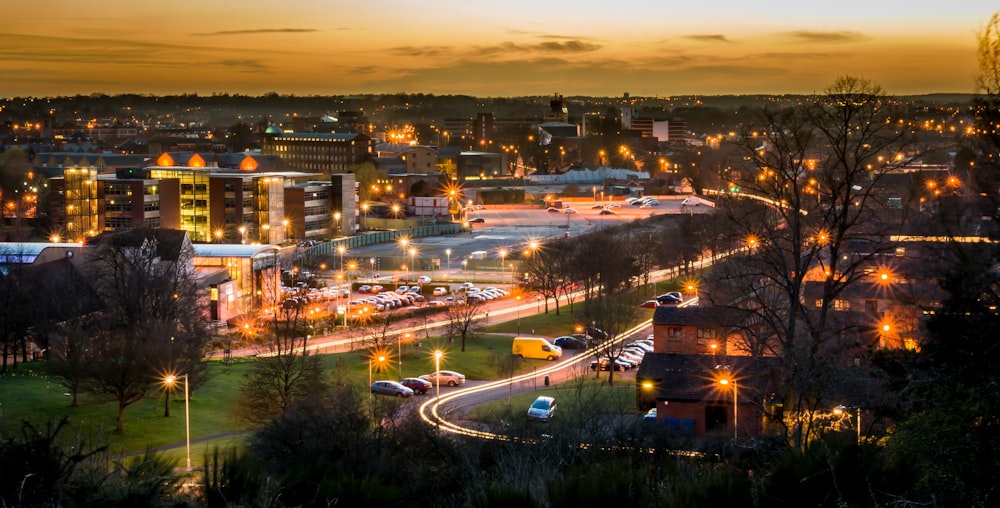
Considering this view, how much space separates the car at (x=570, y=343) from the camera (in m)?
24.0

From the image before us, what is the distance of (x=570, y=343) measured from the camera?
2416 cm

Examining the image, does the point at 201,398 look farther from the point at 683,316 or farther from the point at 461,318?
the point at 683,316

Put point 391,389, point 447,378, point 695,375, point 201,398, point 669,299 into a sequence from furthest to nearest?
point 669,299
point 447,378
point 391,389
point 201,398
point 695,375

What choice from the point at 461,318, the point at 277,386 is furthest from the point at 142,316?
the point at 461,318

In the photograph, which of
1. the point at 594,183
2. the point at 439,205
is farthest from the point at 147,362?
the point at 594,183

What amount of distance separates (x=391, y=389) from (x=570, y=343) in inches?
258

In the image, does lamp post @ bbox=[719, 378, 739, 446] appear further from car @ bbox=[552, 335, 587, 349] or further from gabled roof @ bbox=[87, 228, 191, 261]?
gabled roof @ bbox=[87, 228, 191, 261]

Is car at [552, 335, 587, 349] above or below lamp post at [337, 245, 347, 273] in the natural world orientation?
below

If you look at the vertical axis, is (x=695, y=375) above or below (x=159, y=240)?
below

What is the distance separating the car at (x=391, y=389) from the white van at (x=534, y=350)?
171 inches

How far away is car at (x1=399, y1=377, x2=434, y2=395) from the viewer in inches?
751

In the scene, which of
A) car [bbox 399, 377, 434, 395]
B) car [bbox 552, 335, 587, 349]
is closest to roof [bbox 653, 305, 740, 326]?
car [bbox 552, 335, 587, 349]

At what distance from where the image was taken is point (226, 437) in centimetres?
1521

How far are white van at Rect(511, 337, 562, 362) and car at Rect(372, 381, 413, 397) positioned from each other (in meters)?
4.35
